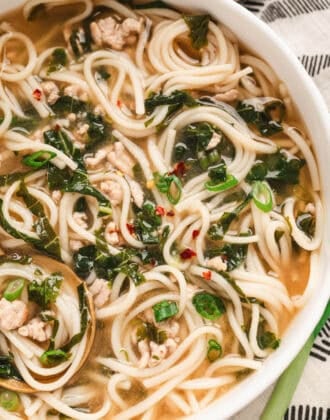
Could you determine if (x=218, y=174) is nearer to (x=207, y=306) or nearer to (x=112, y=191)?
(x=112, y=191)

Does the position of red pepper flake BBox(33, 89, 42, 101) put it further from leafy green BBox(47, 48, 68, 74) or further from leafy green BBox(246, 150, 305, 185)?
leafy green BBox(246, 150, 305, 185)

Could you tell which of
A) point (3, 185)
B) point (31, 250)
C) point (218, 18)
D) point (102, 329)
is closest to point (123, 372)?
point (102, 329)

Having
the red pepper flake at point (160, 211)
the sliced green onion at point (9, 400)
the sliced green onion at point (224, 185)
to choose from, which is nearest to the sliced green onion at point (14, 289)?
the sliced green onion at point (9, 400)

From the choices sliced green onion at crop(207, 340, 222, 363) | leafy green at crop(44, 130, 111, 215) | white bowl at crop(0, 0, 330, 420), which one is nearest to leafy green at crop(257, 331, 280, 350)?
white bowl at crop(0, 0, 330, 420)

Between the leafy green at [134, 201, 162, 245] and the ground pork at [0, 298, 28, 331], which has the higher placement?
the leafy green at [134, 201, 162, 245]

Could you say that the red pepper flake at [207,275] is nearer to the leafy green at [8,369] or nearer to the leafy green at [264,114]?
the leafy green at [264,114]

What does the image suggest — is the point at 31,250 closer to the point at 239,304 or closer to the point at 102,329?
the point at 102,329
